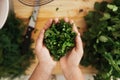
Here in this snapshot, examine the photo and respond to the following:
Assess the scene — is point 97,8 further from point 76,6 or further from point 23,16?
point 23,16

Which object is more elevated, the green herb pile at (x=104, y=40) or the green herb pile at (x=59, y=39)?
the green herb pile at (x=59, y=39)

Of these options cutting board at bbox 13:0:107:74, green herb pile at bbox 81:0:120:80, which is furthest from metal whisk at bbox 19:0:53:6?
green herb pile at bbox 81:0:120:80

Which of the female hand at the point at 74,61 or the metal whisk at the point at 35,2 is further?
the metal whisk at the point at 35,2

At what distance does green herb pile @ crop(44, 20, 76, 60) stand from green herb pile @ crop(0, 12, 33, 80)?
17cm

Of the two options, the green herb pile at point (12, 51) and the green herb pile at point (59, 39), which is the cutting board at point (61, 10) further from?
the green herb pile at point (59, 39)

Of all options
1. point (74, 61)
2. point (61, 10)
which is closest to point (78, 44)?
point (74, 61)

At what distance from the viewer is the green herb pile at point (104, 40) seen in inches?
36.2

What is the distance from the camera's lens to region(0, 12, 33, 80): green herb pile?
932mm

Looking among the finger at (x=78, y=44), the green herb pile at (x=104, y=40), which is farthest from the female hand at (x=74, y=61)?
the green herb pile at (x=104, y=40)

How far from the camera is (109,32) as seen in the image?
0.93 meters

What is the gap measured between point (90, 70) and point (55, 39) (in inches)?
10.1

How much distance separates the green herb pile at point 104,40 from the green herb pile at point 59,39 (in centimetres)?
14

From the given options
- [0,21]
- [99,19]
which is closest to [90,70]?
[99,19]

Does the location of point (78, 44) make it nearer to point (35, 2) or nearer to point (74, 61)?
point (74, 61)
